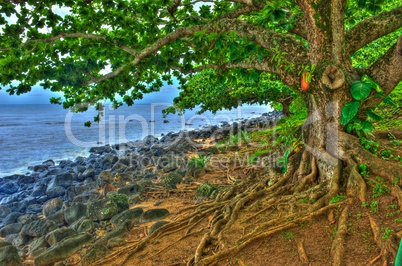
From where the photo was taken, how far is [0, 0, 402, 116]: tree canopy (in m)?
4.55

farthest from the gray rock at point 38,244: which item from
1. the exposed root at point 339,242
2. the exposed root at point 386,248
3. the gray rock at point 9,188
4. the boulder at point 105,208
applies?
the gray rock at point 9,188

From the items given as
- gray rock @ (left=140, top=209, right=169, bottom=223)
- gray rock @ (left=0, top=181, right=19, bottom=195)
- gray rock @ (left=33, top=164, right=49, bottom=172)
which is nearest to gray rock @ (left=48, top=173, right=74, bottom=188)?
gray rock @ (left=0, top=181, right=19, bottom=195)

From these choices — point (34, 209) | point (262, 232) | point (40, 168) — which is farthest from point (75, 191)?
point (262, 232)

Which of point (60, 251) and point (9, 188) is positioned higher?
point (60, 251)

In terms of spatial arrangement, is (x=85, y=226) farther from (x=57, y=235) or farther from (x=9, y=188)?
(x=9, y=188)

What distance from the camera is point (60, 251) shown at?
18.2 ft

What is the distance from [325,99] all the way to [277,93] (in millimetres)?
10899

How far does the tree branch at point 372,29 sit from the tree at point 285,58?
15 mm

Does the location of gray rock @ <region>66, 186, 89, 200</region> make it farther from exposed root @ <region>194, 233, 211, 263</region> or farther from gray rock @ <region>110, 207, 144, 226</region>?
exposed root @ <region>194, 233, 211, 263</region>

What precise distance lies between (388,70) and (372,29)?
0.79 metres

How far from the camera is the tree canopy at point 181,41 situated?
4551 mm

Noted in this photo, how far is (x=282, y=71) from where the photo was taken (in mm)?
4727

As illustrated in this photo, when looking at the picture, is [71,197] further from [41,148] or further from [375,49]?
[41,148]

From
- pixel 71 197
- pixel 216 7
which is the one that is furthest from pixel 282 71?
pixel 71 197
